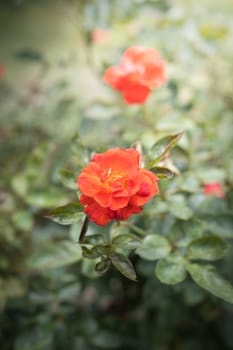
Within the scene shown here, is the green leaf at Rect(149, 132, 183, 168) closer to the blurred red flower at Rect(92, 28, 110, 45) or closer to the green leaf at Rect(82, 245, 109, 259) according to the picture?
the green leaf at Rect(82, 245, 109, 259)

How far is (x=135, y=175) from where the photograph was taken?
0.58 metres

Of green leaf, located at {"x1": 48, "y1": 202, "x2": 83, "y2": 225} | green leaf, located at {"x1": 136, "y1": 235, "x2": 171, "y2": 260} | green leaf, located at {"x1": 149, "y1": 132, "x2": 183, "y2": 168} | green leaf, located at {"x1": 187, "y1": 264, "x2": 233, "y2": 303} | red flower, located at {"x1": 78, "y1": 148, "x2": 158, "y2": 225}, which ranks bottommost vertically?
green leaf, located at {"x1": 187, "y1": 264, "x2": 233, "y2": 303}

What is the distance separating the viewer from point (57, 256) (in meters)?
0.80

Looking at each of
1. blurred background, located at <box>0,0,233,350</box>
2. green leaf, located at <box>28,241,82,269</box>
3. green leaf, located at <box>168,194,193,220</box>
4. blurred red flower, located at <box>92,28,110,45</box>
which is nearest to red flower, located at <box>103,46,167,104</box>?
blurred background, located at <box>0,0,233,350</box>

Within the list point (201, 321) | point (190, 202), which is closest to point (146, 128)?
point (190, 202)

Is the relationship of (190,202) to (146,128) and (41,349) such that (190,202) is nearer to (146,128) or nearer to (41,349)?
(146,128)

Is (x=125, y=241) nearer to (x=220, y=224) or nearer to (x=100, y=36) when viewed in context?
(x=220, y=224)

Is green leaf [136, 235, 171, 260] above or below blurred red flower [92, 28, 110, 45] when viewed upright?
below

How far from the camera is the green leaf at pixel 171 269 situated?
64cm

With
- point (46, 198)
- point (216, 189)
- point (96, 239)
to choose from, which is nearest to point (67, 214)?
point (96, 239)

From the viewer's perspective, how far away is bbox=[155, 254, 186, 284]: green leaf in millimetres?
643

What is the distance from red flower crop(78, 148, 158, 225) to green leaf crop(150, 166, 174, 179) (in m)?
0.02

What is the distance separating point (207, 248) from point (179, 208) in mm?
99

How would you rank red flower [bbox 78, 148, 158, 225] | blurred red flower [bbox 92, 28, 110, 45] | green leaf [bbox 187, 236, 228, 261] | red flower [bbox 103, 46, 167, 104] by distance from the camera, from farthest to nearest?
blurred red flower [bbox 92, 28, 110, 45] → red flower [bbox 103, 46, 167, 104] → green leaf [bbox 187, 236, 228, 261] → red flower [bbox 78, 148, 158, 225]
